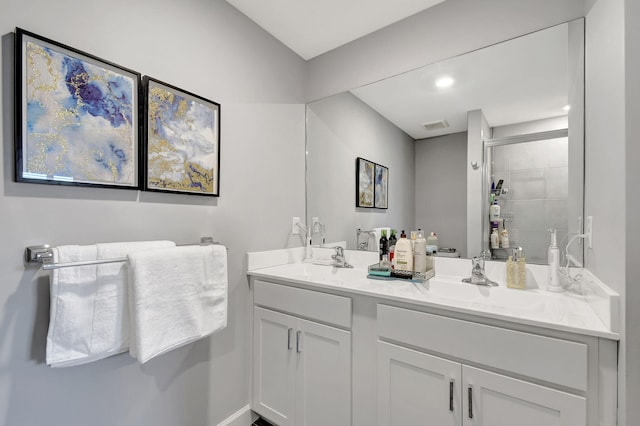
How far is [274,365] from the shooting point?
1578 millimetres

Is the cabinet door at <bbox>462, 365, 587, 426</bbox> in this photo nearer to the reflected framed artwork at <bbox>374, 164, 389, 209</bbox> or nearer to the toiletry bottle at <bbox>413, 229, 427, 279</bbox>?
the toiletry bottle at <bbox>413, 229, 427, 279</bbox>

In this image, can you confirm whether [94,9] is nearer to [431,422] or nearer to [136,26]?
[136,26]

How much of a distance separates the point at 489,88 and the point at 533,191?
602 millimetres

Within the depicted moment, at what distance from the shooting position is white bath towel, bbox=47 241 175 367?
0.93 meters

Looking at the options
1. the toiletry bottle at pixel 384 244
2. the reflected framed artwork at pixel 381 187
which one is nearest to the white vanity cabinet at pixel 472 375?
the toiletry bottle at pixel 384 244

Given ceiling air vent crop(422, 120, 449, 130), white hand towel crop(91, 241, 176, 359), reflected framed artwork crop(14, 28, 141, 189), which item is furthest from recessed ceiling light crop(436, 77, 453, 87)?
white hand towel crop(91, 241, 176, 359)

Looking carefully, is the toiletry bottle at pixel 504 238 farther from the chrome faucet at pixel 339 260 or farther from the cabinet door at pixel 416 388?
the chrome faucet at pixel 339 260

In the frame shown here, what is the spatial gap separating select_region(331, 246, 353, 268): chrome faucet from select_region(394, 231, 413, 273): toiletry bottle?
0.46 metres

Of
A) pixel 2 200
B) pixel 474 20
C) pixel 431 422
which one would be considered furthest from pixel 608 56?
pixel 2 200

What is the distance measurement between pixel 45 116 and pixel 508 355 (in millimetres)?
1770

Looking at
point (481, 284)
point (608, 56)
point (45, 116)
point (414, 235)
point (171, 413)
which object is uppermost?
point (608, 56)

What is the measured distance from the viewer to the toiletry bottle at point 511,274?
1311 mm

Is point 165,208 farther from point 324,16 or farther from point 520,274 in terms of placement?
point 520,274

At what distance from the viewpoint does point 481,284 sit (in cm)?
137
